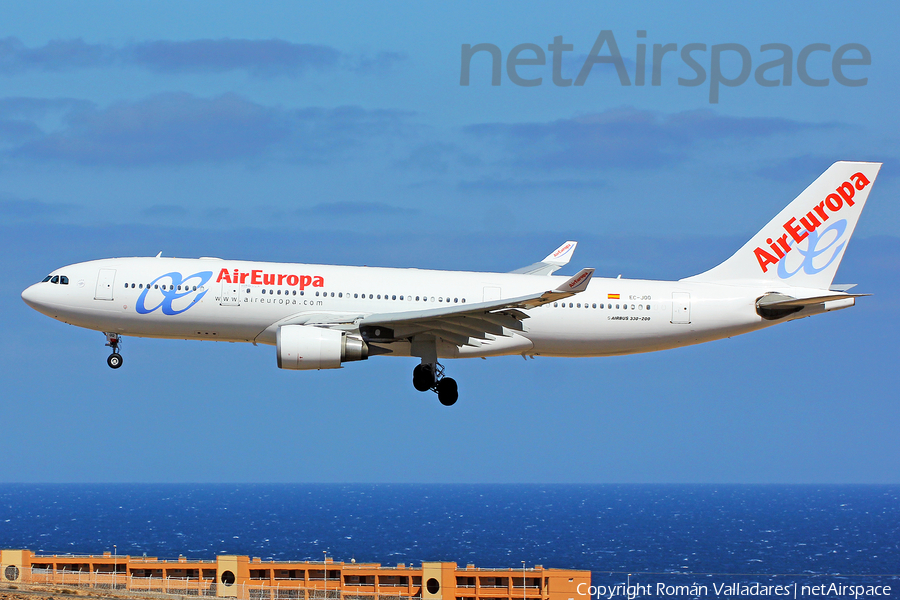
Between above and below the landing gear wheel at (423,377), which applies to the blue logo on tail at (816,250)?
above

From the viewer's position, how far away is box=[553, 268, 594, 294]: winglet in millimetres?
30625

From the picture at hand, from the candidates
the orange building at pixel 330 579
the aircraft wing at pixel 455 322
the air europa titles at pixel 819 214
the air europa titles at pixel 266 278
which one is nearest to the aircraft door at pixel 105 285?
the air europa titles at pixel 266 278

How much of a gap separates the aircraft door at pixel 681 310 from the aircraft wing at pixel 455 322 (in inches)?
232

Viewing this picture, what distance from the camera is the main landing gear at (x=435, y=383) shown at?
122 feet

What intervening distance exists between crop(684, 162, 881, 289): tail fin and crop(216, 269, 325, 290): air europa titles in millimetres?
15135

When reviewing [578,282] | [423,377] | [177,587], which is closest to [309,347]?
[423,377]

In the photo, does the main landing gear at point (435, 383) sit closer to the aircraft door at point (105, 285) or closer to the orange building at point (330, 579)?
the aircraft door at point (105, 285)

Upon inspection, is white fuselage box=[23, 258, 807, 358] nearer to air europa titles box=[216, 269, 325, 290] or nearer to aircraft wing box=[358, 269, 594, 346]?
air europa titles box=[216, 269, 325, 290]

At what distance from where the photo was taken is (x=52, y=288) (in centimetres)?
3753

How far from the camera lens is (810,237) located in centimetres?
4222

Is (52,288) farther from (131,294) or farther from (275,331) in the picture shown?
(275,331)

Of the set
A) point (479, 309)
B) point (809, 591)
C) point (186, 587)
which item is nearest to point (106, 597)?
point (186, 587)

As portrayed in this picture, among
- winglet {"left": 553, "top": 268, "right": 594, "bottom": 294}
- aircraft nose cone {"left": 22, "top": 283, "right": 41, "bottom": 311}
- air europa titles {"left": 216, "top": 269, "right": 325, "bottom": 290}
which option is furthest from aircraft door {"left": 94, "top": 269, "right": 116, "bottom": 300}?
winglet {"left": 553, "top": 268, "right": 594, "bottom": 294}

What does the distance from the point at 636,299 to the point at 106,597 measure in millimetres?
40089
